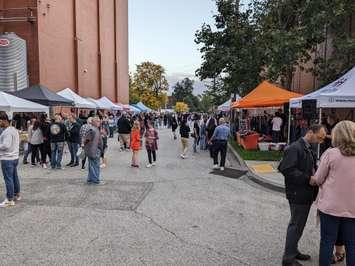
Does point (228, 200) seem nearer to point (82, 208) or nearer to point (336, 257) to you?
point (82, 208)

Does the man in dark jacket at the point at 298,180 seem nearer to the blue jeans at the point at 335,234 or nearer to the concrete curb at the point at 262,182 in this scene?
the blue jeans at the point at 335,234


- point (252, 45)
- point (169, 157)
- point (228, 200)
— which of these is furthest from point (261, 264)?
point (252, 45)

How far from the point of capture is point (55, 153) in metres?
13.5

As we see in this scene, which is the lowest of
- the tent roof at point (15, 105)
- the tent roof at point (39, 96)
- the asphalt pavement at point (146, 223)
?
the asphalt pavement at point (146, 223)

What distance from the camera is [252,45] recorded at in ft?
83.4

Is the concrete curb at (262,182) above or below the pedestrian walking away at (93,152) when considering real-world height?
below

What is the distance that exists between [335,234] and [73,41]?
109ft

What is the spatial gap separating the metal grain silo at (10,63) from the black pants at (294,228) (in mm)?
23829

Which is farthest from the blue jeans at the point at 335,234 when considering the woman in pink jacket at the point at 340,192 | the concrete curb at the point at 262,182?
the concrete curb at the point at 262,182

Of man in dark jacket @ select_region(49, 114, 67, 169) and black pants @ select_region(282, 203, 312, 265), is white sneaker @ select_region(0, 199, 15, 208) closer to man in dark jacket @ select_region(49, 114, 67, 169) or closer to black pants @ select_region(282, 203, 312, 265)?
man in dark jacket @ select_region(49, 114, 67, 169)

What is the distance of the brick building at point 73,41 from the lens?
89.3ft

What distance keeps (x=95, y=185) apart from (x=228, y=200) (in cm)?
344

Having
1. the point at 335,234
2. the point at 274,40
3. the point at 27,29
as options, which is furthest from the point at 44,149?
the point at 27,29

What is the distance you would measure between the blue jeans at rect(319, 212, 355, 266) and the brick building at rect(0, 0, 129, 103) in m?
25.7
